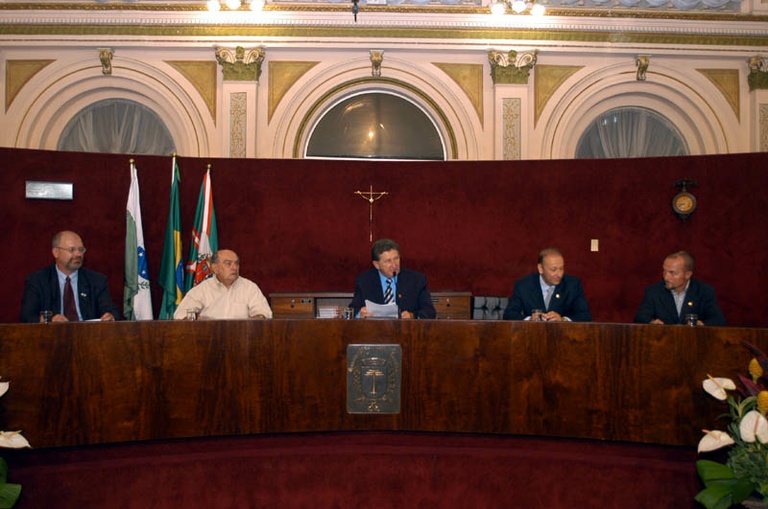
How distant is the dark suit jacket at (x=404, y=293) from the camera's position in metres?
4.18

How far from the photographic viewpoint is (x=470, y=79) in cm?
Result: 795

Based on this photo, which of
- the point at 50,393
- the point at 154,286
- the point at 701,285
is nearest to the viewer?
the point at 50,393

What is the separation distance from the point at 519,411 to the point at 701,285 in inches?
78.8

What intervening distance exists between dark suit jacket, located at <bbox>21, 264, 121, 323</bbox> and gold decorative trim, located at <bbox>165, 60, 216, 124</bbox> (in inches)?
159

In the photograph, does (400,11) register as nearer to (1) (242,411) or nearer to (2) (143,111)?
(2) (143,111)

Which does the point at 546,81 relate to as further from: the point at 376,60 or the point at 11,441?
the point at 11,441

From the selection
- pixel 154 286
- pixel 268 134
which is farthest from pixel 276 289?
pixel 268 134

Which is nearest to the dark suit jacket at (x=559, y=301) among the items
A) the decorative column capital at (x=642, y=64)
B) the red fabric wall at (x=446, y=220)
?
the red fabric wall at (x=446, y=220)

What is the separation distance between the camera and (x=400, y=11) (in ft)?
25.4

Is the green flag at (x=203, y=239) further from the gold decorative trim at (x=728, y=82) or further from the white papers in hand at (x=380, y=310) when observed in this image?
the gold decorative trim at (x=728, y=82)

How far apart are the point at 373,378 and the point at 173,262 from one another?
3.26 m

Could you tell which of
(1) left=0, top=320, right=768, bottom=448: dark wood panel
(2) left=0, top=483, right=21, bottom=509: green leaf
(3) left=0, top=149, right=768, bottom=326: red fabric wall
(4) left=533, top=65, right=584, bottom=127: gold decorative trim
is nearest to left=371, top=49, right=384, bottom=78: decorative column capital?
(4) left=533, top=65, right=584, bottom=127: gold decorative trim

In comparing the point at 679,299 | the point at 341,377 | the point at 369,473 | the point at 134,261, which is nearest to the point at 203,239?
the point at 134,261

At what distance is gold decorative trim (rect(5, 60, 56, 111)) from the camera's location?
25.4ft
